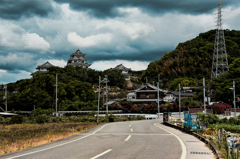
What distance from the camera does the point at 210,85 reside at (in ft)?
198

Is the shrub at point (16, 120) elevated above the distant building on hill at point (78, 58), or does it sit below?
below

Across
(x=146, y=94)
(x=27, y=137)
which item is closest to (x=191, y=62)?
(x=146, y=94)

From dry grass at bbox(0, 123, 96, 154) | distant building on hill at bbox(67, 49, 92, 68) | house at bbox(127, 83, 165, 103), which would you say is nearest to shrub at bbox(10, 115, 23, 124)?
→ dry grass at bbox(0, 123, 96, 154)

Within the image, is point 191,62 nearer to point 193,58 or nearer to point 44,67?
point 193,58

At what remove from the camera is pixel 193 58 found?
92250mm

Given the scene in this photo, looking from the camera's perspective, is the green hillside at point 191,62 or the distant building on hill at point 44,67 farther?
the distant building on hill at point 44,67

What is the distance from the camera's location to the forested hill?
8688cm

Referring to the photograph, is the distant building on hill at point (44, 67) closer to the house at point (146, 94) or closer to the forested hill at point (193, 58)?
the forested hill at point (193, 58)

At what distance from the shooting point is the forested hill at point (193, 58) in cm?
8688

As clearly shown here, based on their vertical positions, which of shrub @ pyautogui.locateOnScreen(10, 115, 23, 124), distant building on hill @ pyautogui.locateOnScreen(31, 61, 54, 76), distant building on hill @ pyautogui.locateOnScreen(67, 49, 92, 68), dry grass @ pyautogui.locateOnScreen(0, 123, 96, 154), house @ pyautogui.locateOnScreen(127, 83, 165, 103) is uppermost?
distant building on hill @ pyautogui.locateOnScreen(67, 49, 92, 68)

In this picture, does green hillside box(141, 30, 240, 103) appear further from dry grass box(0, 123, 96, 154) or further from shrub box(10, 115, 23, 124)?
dry grass box(0, 123, 96, 154)

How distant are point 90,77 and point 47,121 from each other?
4758 centimetres

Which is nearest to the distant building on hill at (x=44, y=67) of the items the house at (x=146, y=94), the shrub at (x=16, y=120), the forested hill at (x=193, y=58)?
the forested hill at (x=193, y=58)

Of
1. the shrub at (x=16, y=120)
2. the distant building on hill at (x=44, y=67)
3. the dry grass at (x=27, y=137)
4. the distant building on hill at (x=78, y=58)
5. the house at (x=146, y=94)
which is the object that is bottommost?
the shrub at (x=16, y=120)
